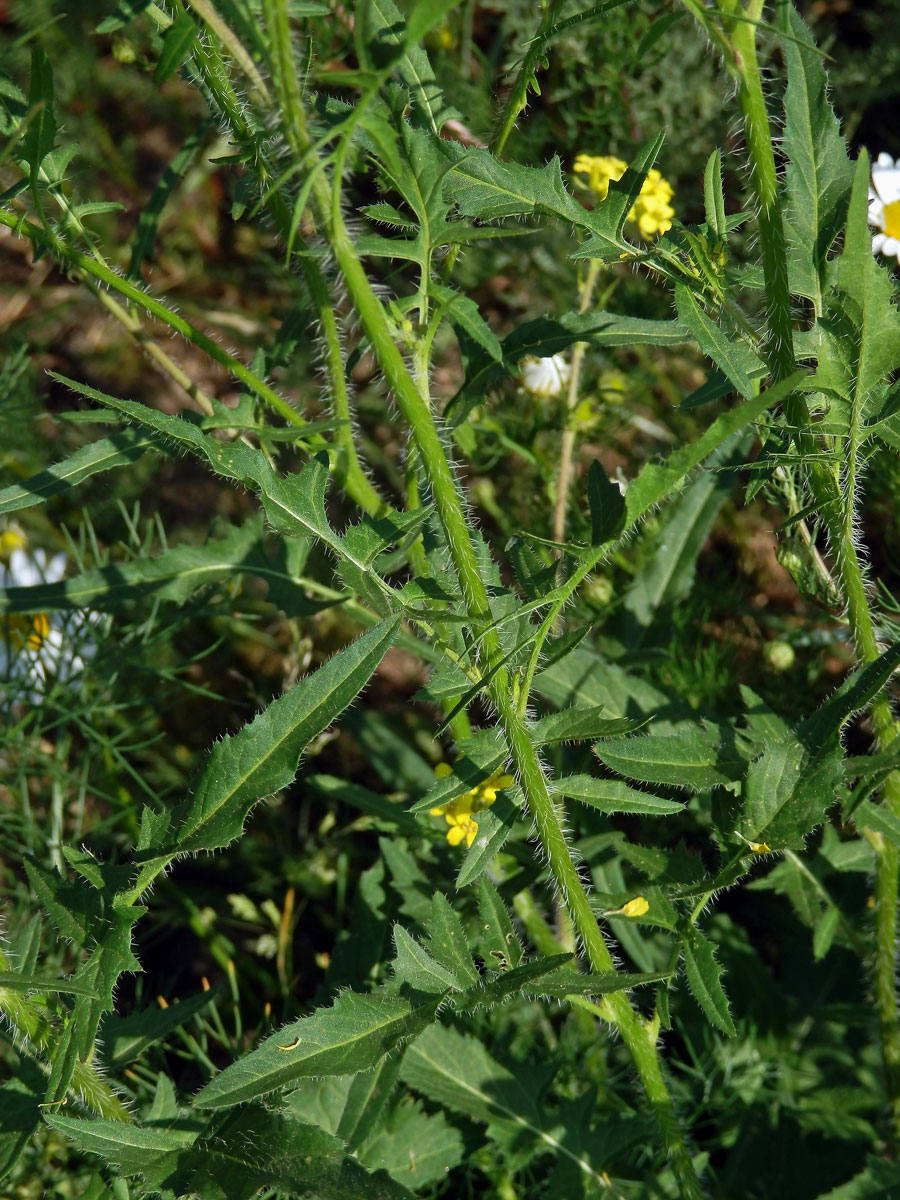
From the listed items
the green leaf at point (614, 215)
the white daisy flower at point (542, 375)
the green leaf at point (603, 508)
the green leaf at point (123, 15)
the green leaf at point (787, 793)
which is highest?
the green leaf at point (123, 15)

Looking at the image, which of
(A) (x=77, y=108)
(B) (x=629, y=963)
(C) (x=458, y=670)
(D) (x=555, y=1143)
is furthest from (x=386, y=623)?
(A) (x=77, y=108)

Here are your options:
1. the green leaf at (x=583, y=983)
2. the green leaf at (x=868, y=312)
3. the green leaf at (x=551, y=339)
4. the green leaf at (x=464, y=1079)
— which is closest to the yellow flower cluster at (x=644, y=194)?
the green leaf at (x=551, y=339)

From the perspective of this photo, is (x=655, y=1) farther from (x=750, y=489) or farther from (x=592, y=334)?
(x=750, y=489)

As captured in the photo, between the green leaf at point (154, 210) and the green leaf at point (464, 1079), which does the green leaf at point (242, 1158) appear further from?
the green leaf at point (154, 210)

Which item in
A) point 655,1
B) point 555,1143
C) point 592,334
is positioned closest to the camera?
point 592,334

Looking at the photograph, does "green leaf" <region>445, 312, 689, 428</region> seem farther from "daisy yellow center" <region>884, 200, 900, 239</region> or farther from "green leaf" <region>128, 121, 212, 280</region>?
"daisy yellow center" <region>884, 200, 900, 239</region>

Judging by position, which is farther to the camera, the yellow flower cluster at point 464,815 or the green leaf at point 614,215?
the yellow flower cluster at point 464,815
